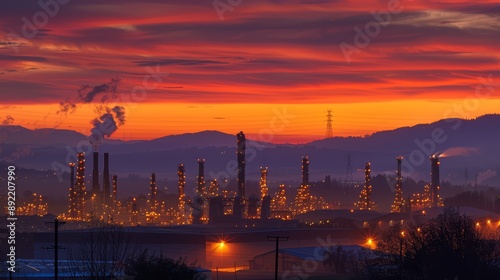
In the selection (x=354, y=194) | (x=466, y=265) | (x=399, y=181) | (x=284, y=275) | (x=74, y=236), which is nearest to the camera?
(x=466, y=265)

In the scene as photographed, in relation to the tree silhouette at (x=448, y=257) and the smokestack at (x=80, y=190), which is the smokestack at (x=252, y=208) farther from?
the tree silhouette at (x=448, y=257)

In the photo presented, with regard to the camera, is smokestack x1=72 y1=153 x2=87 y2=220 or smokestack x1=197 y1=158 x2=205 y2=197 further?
smokestack x1=197 y1=158 x2=205 y2=197

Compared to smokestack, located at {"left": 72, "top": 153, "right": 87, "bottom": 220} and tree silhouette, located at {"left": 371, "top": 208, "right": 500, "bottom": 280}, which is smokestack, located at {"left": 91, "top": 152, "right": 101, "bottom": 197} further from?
tree silhouette, located at {"left": 371, "top": 208, "right": 500, "bottom": 280}

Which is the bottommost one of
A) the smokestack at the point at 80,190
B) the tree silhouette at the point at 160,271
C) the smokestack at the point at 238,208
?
the tree silhouette at the point at 160,271

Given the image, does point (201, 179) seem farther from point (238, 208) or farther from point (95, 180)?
point (238, 208)

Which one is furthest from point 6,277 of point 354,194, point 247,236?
point 354,194

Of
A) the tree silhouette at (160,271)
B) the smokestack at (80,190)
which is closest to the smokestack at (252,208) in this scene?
the smokestack at (80,190)

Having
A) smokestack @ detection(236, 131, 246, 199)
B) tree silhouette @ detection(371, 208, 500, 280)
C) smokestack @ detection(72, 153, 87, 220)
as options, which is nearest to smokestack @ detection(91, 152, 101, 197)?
smokestack @ detection(72, 153, 87, 220)

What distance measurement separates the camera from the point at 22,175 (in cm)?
15325

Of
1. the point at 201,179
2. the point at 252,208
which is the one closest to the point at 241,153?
the point at 252,208

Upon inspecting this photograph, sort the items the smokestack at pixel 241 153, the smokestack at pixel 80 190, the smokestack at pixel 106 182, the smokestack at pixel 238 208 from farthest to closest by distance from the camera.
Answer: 1. the smokestack at pixel 106 182
2. the smokestack at pixel 80 190
3. the smokestack at pixel 241 153
4. the smokestack at pixel 238 208

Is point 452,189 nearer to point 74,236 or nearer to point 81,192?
point 81,192

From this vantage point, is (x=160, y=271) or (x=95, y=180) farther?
(x=95, y=180)

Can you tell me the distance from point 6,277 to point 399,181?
8625 centimetres
